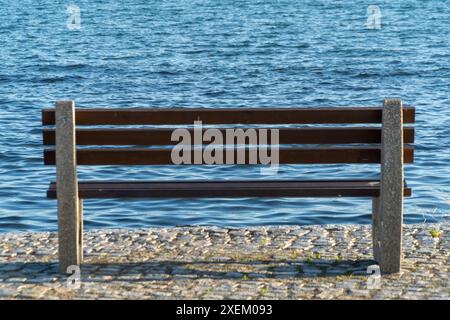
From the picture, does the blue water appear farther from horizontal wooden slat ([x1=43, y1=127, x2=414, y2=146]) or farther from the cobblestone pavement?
horizontal wooden slat ([x1=43, y1=127, x2=414, y2=146])

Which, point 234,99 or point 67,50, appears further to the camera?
point 67,50

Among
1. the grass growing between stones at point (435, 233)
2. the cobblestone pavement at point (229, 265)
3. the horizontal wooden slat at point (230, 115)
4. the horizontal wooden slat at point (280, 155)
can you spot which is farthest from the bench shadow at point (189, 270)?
the grass growing between stones at point (435, 233)

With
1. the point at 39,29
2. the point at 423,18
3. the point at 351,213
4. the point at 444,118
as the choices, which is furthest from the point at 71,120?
the point at 423,18

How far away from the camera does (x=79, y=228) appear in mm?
7410

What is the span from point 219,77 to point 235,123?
20.6 meters

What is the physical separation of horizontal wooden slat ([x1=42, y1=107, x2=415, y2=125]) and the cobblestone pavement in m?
1.01

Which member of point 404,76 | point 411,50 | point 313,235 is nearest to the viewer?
point 313,235

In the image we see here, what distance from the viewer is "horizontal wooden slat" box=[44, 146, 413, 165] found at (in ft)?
23.8

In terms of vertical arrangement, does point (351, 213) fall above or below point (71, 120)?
below

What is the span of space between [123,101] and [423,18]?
2931 centimetres

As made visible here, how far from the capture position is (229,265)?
24.7 ft

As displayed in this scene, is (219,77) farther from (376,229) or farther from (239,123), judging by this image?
(239,123)
